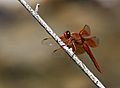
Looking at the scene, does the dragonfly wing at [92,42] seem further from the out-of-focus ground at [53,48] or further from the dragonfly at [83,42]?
the out-of-focus ground at [53,48]

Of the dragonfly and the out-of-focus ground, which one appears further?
the out-of-focus ground

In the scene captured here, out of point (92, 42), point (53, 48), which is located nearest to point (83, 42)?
point (92, 42)

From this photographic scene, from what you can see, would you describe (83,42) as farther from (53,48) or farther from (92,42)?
(53,48)

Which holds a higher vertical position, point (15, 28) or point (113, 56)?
point (15, 28)

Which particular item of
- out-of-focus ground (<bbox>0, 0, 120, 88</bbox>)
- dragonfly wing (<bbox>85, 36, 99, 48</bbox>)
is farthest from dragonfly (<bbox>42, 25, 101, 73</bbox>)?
out-of-focus ground (<bbox>0, 0, 120, 88</bbox>)

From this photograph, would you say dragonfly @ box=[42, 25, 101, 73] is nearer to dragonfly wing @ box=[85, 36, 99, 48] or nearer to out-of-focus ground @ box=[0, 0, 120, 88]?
dragonfly wing @ box=[85, 36, 99, 48]

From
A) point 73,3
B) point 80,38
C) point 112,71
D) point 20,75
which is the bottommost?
point 80,38

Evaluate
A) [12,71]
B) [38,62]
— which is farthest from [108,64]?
[12,71]

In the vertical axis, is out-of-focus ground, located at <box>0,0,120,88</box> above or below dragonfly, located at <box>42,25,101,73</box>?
above

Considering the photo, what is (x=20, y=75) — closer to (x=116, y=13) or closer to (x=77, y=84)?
(x=77, y=84)
